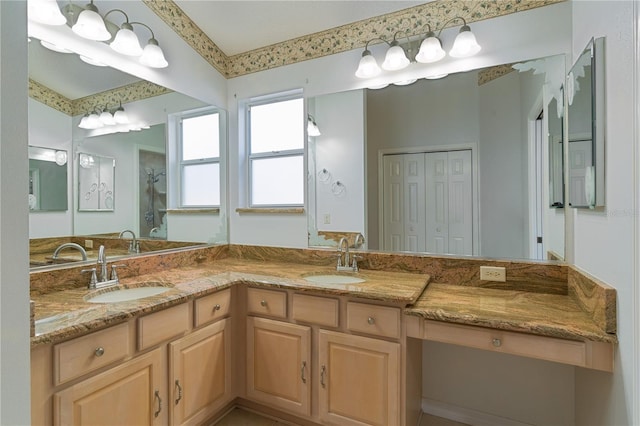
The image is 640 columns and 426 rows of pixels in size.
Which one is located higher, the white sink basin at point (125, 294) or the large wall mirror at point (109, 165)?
the large wall mirror at point (109, 165)

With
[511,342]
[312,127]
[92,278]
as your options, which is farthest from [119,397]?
[312,127]

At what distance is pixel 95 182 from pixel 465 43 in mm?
2417

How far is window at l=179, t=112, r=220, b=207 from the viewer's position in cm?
259

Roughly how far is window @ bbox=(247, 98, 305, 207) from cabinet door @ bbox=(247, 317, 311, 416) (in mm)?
1064

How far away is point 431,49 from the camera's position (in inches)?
76.4

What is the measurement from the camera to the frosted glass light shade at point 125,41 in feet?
6.43

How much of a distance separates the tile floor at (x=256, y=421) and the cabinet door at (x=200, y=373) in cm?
13

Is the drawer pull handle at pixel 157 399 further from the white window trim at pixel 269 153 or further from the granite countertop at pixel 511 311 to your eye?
the white window trim at pixel 269 153

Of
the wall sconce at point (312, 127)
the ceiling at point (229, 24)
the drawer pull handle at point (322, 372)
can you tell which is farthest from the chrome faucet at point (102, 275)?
the wall sconce at point (312, 127)

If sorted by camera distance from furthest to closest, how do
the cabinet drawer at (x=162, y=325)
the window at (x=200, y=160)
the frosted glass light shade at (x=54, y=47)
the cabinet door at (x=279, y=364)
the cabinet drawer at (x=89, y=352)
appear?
1. the window at (x=200, y=160)
2. the cabinet door at (x=279, y=364)
3. the frosted glass light shade at (x=54, y=47)
4. the cabinet drawer at (x=162, y=325)
5. the cabinet drawer at (x=89, y=352)

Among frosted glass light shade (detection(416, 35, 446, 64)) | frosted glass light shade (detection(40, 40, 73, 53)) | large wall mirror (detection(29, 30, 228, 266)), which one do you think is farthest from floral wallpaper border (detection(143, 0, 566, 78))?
frosted glass light shade (detection(40, 40, 73, 53))

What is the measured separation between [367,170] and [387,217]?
1.23ft

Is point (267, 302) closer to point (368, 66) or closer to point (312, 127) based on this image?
point (312, 127)

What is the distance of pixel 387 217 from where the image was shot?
87.1 inches
